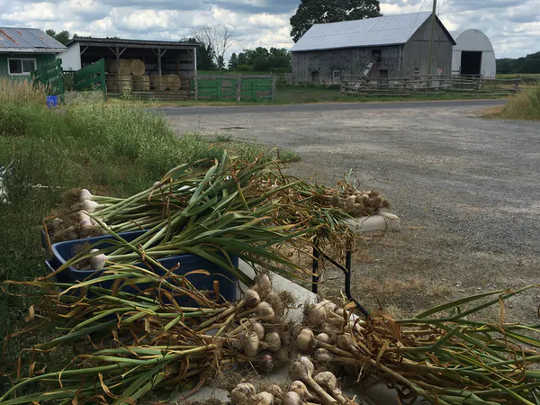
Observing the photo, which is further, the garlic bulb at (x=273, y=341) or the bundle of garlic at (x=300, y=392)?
the garlic bulb at (x=273, y=341)

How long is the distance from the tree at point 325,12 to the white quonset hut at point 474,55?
23953 mm

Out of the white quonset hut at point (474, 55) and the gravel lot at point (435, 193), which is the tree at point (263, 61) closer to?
the white quonset hut at point (474, 55)

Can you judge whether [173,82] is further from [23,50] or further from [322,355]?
[322,355]

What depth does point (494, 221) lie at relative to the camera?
5695mm

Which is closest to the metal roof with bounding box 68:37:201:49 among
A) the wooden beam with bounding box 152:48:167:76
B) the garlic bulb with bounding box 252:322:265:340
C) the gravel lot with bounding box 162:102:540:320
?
the wooden beam with bounding box 152:48:167:76

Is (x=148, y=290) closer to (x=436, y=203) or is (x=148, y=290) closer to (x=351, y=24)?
(x=436, y=203)

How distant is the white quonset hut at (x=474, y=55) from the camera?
136ft

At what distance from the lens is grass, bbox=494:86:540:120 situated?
1828 cm

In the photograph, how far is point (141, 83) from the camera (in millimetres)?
30234

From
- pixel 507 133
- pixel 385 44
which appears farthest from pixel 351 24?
pixel 507 133

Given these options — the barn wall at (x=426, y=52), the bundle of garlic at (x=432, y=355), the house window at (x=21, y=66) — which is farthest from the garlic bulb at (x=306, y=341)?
the barn wall at (x=426, y=52)

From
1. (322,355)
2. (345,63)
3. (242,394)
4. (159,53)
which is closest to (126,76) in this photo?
(159,53)

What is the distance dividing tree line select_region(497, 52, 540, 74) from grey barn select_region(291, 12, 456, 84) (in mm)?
33351

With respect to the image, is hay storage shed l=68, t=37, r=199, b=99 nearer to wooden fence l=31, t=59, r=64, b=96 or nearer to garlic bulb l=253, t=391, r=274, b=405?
wooden fence l=31, t=59, r=64, b=96
